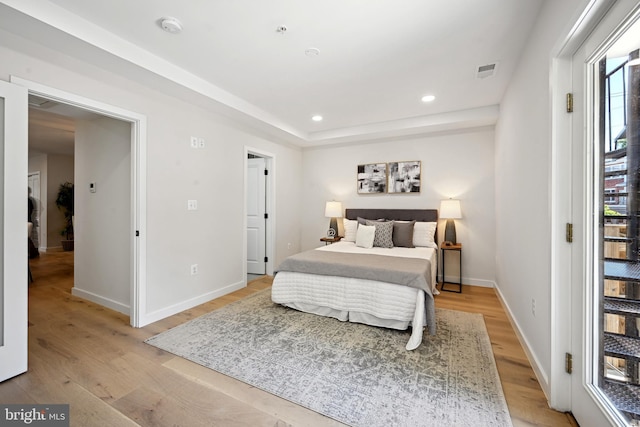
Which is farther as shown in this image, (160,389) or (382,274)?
(382,274)

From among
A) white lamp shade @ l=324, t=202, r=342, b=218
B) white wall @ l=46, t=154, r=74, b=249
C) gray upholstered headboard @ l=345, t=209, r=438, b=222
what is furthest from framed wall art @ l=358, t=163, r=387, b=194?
white wall @ l=46, t=154, r=74, b=249

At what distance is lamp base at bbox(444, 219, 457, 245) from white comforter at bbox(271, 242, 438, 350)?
0.96 metres

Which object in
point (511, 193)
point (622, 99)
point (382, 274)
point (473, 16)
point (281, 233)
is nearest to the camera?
point (622, 99)

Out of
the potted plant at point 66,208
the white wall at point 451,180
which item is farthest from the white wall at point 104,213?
the potted plant at point 66,208

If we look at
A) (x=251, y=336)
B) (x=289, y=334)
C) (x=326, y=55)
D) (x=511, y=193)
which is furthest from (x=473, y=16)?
(x=251, y=336)

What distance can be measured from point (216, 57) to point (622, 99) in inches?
109

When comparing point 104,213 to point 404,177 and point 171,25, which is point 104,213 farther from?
point 404,177

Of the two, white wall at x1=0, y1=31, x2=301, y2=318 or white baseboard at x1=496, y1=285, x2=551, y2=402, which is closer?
white baseboard at x1=496, y1=285, x2=551, y2=402

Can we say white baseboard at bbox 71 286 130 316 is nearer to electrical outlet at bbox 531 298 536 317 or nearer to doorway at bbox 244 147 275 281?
doorway at bbox 244 147 275 281

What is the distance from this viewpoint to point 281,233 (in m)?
4.93

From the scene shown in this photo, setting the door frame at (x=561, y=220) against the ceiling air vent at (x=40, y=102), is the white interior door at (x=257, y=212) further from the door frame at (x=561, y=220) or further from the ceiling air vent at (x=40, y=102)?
the door frame at (x=561, y=220)

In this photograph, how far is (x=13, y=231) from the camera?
6.18ft

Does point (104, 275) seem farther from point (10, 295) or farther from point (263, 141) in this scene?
point (263, 141)

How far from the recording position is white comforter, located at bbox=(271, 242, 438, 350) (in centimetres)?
246
